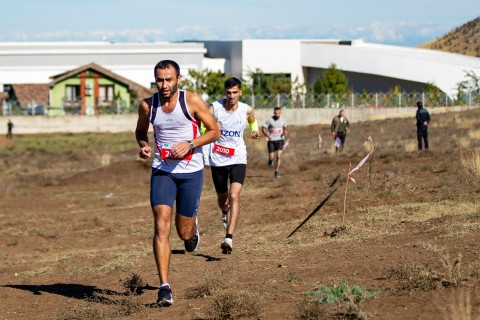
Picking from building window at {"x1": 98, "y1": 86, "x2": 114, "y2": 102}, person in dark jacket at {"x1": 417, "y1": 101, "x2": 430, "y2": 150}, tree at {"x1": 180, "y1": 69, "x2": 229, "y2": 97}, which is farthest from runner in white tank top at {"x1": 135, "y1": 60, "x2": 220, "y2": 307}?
tree at {"x1": 180, "y1": 69, "x2": 229, "y2": 97}

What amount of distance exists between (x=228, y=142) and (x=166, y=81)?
12.9 ft

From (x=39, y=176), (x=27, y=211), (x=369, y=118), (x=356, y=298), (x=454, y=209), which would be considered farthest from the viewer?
(x=369, y=118)

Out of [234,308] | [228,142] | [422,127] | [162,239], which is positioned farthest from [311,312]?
[422,127]

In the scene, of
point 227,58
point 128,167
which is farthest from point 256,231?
point 227,58

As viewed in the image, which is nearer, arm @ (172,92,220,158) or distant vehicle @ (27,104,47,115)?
arm @ (172,92,220,158)

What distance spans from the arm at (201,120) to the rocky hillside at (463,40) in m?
97.5

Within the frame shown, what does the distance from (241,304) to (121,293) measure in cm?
289

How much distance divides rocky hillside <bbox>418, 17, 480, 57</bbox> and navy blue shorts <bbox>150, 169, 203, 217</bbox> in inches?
3836

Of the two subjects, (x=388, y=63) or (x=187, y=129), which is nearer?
(x=187, y=129)

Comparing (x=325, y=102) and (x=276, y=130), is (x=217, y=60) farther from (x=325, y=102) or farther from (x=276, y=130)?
(x=276, y=130)

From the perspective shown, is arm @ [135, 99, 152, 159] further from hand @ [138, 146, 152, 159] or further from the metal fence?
the metal fence

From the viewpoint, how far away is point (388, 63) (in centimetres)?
8138

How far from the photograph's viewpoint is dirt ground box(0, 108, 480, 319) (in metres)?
8.45

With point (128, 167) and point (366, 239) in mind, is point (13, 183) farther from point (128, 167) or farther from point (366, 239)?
point (366, 239)
